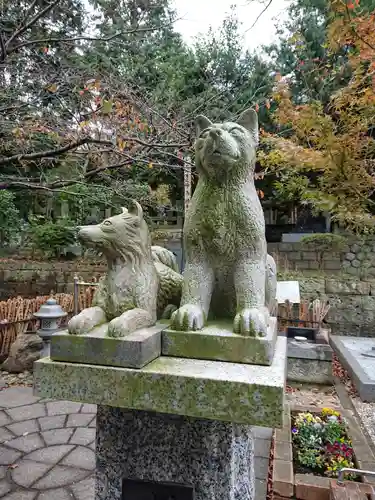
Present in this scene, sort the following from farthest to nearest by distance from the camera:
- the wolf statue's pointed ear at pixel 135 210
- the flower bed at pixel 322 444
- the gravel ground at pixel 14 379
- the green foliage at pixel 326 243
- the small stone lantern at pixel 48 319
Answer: the green foliage at pixel 326 243 < the small stone lantern at pixel 48 319 < the gravel ground at pixel 14 379 < the flower bed at pixel 322 444 < the wolf statue's pointed ear at pixel 135 210

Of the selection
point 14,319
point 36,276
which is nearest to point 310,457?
point 14,319

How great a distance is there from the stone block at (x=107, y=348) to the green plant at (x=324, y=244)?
10.3 meters

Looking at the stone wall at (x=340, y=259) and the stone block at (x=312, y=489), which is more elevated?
the stone wall at (x=340, y=259)

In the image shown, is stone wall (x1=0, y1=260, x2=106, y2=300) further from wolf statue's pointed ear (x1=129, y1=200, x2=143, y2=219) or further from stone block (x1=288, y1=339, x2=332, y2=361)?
wolf statue's pointed ear (x1=129, y1=200, x2=143, y2=219)

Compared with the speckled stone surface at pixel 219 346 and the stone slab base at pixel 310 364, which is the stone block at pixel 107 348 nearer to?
the speckled stone surface at pixel 219 346

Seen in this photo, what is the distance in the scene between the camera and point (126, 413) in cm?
156

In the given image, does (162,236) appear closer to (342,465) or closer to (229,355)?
(342,465)

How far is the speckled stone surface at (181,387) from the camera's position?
120 centimetres

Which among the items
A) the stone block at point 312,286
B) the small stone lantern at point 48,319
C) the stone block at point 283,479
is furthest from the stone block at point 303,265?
the stone block at point 283,479


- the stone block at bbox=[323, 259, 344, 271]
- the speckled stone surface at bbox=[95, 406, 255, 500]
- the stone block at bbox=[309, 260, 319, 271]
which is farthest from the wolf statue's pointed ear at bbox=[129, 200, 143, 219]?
the stone block at bbox=[323, 259, 344, 271]

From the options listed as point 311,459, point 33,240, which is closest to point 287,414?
point 311,459

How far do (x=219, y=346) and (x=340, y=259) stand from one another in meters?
10.4

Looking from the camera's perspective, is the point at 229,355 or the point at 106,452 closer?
the point at 229,355

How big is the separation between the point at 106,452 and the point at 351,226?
10619 millimetres
